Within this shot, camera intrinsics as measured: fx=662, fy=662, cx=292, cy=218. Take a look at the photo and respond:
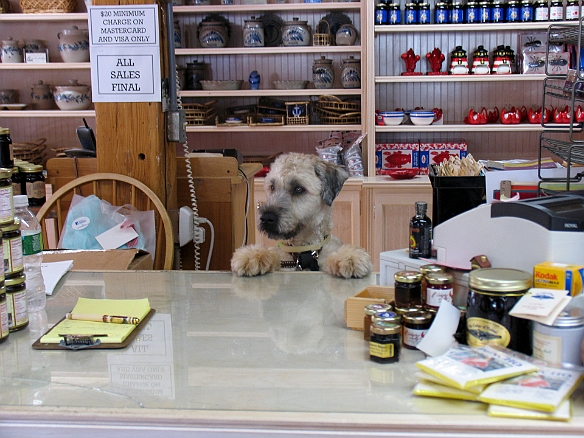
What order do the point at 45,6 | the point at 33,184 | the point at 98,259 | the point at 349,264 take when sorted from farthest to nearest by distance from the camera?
1. the point at 45,6
2. the point at 33,184
3. the point at 98,259
4. the point at 349,264

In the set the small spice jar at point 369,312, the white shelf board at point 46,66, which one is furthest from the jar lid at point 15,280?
the white shelf board at point 46,66

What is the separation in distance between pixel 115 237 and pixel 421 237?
1203 millimetres

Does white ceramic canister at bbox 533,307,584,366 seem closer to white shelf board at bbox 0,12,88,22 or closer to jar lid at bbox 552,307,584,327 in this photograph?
jar lid at bbox 552,307,584,327

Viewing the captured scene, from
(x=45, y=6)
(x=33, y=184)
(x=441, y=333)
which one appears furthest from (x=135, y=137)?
(x=45, y=6)

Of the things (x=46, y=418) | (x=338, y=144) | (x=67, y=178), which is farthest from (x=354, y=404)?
(x=338, y=144)

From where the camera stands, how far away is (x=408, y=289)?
126 centimetres

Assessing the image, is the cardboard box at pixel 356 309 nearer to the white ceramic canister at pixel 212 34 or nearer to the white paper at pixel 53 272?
the white paper at pixel 53 272

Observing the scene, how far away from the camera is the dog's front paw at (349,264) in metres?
1.77

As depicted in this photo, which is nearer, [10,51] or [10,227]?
[10,227]

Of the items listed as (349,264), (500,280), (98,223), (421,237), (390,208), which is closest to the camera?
(500,280)

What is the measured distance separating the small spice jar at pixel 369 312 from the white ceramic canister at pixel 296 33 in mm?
3387

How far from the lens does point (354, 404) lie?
39.3 inches

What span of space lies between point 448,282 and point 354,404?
14.1 inches

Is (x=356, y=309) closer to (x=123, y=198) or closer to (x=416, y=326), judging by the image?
(x=416, y=326)
